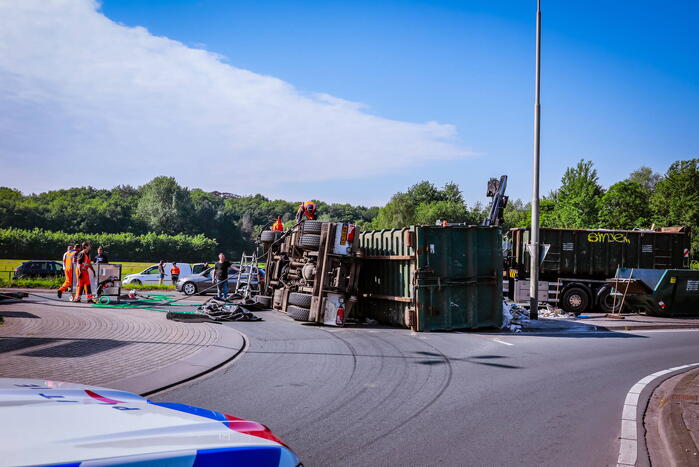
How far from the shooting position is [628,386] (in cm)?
795

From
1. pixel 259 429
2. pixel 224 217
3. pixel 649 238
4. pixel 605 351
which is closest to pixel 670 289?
pixel 649 238

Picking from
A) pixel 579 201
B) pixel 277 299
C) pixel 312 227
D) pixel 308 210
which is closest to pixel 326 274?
pixel 312 227

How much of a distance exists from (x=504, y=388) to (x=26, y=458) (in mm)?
6807

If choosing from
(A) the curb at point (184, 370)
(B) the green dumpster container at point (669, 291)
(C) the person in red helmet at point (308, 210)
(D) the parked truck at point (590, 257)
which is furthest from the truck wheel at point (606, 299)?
(A) the curb at point (184, 370)

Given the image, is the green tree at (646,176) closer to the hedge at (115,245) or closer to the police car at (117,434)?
the hedge at (115,245)

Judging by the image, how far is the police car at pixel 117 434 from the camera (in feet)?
6.46

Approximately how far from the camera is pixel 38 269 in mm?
30500

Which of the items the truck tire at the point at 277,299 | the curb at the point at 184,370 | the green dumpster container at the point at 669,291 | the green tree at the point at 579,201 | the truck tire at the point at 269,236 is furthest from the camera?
the green tree at the point at 579,201

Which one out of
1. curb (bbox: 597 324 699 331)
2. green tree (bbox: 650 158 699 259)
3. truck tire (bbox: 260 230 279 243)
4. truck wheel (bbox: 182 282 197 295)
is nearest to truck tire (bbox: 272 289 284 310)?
truck tire (bbox: 260 230 279 243)

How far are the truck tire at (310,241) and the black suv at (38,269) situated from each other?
74.7ft

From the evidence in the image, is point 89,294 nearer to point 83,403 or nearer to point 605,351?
point 605,351

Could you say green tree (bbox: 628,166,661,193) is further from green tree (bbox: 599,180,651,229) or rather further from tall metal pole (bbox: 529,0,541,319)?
tall metal pole (bbox: 529,0,541,319)

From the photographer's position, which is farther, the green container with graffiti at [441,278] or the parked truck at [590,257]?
the parked truck at [590,257]

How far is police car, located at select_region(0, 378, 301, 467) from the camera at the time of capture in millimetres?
1969
